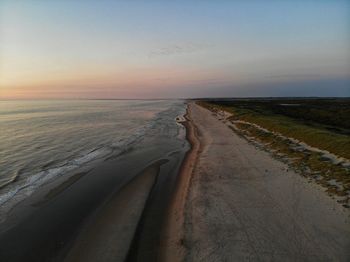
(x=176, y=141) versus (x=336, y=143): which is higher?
(x=336, y=143)

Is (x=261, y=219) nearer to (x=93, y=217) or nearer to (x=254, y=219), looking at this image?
(x=254, y=219)

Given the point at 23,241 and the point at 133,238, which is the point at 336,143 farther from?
the point at 23,241

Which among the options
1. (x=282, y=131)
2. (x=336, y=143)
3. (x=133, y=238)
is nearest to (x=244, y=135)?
(x=282, y=131)

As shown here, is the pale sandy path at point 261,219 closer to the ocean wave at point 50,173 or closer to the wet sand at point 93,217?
the wet sand at point 93,217

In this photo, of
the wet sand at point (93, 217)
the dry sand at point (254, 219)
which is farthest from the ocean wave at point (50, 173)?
the dry sand at point (254, 219)

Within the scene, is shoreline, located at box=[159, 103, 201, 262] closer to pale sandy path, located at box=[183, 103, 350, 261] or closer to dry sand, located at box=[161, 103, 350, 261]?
dry sand, located at box=[161, 103, 350, 261]

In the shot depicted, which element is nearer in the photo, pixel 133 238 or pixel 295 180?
pixel 133 238

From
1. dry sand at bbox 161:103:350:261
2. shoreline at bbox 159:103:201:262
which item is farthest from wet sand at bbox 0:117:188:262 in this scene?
dry sand at bbox 161:103:350:261

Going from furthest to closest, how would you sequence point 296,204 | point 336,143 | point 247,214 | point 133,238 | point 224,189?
point 336,143 < point 224,189 < point 296,204 < point 247,214 < point 133,238
